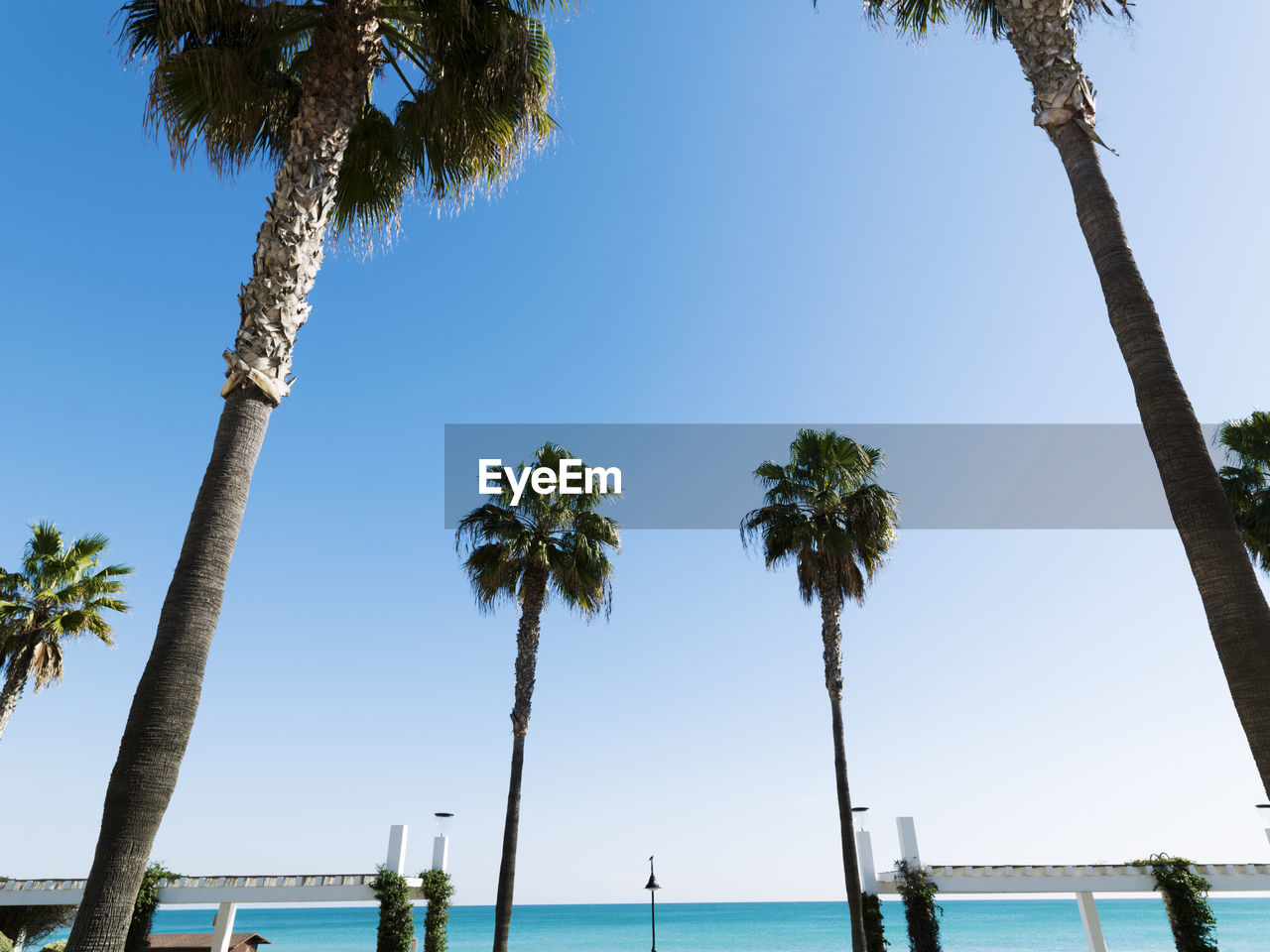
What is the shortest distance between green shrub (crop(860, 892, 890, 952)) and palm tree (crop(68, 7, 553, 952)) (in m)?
16.9

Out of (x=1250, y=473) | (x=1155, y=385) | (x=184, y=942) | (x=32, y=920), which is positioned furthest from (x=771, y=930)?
(x=1155, y=385)

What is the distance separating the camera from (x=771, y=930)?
279 ft

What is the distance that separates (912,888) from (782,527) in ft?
28.8

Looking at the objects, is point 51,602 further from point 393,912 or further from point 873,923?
point 873,923

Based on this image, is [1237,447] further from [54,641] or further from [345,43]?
[54,641]

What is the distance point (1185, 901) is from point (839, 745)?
9097 mm

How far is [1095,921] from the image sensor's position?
17.7 metres

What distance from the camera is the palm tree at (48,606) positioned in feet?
62.3

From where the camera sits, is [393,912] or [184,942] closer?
[393,912]

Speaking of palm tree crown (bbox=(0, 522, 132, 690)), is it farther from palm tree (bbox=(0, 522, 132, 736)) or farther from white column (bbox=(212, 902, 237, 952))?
white column (bbox=(212, 902, 237, 952))

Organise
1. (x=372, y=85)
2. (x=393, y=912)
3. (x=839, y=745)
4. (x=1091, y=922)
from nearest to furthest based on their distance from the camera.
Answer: (x=372, y=85) → (x=839, y=745) → (x=1091, y=922) → (x=393, y=912)

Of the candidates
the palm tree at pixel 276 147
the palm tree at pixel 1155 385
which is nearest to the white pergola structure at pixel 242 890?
the palm tree at pixel 276 147

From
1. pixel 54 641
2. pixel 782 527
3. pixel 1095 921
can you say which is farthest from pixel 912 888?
pixel 54 641

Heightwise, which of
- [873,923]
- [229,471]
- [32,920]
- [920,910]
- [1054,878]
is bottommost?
[32,920]
